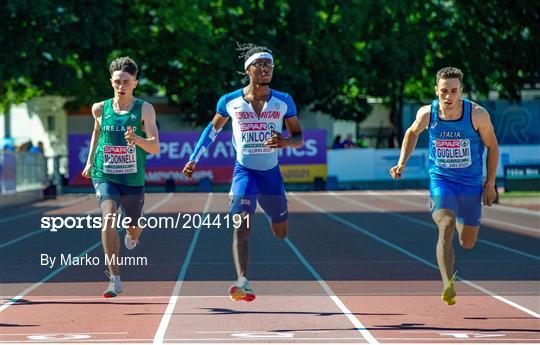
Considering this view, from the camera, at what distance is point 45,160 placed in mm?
41188

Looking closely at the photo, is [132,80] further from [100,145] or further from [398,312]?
[398,312]

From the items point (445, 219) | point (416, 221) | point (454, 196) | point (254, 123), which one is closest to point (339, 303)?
point (445, 219)

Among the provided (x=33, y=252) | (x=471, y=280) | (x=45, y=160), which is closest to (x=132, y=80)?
(x=471, y=280)

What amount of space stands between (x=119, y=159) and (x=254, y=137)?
1363mm

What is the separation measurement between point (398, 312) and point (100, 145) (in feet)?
9.85

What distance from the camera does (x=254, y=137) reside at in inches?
440

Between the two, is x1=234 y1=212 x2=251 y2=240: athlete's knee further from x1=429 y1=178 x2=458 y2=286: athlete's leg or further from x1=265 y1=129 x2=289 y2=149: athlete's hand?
x1=429 y1=178 x2=458 y2=286: athlete's leg

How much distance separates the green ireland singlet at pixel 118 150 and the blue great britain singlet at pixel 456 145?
8.52ft

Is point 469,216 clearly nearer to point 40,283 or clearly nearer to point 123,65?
point 123,65

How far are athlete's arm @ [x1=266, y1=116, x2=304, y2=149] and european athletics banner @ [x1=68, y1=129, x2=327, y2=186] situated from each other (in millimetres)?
33326

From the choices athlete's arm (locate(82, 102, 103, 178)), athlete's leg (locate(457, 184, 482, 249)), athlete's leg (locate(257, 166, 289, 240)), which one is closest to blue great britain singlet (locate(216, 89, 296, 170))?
athlete's leg (locate(257, 166, 289, 240))

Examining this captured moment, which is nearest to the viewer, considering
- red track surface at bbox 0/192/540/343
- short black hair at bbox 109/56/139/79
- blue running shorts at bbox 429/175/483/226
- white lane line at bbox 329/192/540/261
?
red track surface at bbox 0/192/540/343

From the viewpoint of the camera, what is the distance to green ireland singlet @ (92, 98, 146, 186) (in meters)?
11.7

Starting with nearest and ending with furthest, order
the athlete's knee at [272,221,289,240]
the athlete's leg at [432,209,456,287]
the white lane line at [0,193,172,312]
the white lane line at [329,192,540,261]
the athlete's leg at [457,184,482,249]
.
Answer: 1. the athlete's leg at [432,209,456,287]
2. the athlete's leg at [457,184,482,249]
3. the athlete's knee at [272,221,289,240]
4. the white lane line at [0,193,172,312]
5. the white lane line at [329,192,540,261]
